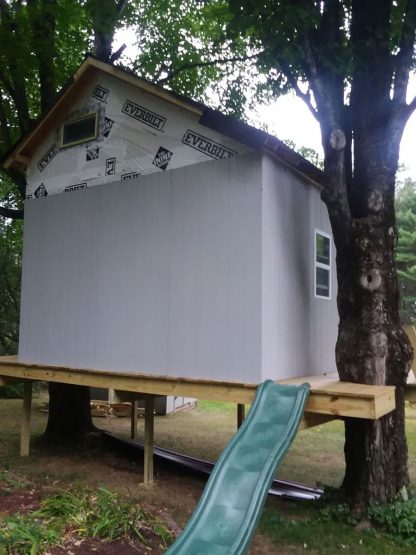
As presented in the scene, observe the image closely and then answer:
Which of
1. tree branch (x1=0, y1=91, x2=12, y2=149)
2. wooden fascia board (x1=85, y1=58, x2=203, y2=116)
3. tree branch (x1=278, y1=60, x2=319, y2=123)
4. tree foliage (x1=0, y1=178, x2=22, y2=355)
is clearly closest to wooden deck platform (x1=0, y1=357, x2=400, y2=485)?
tree branch (x1=278, y1=60, x2=319, y2=123)

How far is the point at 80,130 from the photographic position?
27.5ft

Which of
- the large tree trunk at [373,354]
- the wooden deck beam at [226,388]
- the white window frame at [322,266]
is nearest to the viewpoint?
the wooden deck beam at [226,388]

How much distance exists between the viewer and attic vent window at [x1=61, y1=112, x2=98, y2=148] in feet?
26.8

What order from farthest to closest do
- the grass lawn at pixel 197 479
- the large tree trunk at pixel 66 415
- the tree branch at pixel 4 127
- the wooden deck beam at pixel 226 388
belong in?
the tree branch at pixel 4 127
the large tree trunk at pixel 66 415
the grass lawn at pixel 197 479
the wooden deck beam at pixel 226 388

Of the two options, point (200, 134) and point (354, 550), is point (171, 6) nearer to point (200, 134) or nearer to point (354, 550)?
point (200, 134)

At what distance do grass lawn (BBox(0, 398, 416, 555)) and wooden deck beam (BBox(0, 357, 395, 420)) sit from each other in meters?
1.35

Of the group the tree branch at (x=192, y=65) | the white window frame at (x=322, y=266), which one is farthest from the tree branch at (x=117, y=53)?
the white window frame at (x=322, y=266)

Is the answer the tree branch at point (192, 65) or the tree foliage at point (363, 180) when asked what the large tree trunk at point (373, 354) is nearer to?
→ the tree foliage at point (363, 180)

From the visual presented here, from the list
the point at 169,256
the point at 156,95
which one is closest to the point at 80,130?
the point at 156,95

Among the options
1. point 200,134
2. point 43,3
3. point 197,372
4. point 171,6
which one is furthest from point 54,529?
point 171,6

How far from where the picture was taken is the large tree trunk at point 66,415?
10274 mm

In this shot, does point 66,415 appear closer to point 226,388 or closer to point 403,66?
point 226,388

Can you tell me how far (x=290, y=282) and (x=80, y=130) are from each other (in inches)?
169

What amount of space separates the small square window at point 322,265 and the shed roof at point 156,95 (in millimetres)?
958
